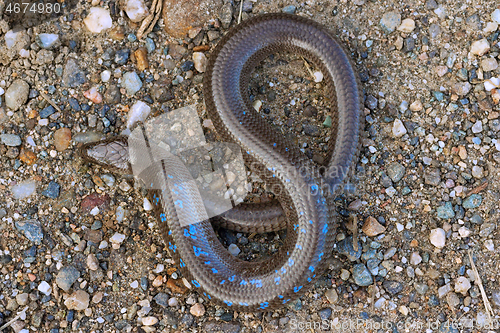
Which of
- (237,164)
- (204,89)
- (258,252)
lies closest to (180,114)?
(204,89)

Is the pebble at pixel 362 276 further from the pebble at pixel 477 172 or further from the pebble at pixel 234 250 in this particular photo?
the pebble at pixel 477 172

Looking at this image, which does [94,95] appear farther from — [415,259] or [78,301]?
[415,259]

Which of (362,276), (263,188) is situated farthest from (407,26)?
(362,276)

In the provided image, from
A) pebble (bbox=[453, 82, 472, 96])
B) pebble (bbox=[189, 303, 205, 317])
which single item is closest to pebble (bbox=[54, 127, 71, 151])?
pebble (bbox=[189, 303, 205, 317])

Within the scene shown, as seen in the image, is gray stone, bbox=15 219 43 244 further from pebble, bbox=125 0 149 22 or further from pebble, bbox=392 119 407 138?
pebble, bbox=392 119 407 138

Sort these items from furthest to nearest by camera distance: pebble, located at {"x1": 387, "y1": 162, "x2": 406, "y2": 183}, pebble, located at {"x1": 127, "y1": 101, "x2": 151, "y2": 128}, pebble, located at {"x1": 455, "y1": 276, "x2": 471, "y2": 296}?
pebble, located at {"x1": 127, "y1": 101, "x2": 151, "y2": 128} < pebble, located at {"x1": 387, "y1": 162, "x2": 406, "y2": 183} < pebble, located at {"x1": 455, "y1": 276, "x2": 471, "y2": 296}

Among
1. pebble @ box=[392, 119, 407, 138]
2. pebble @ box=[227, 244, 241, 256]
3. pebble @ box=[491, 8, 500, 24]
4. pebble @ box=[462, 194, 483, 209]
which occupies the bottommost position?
pebble @ box=[227, 244, 241, 256]
